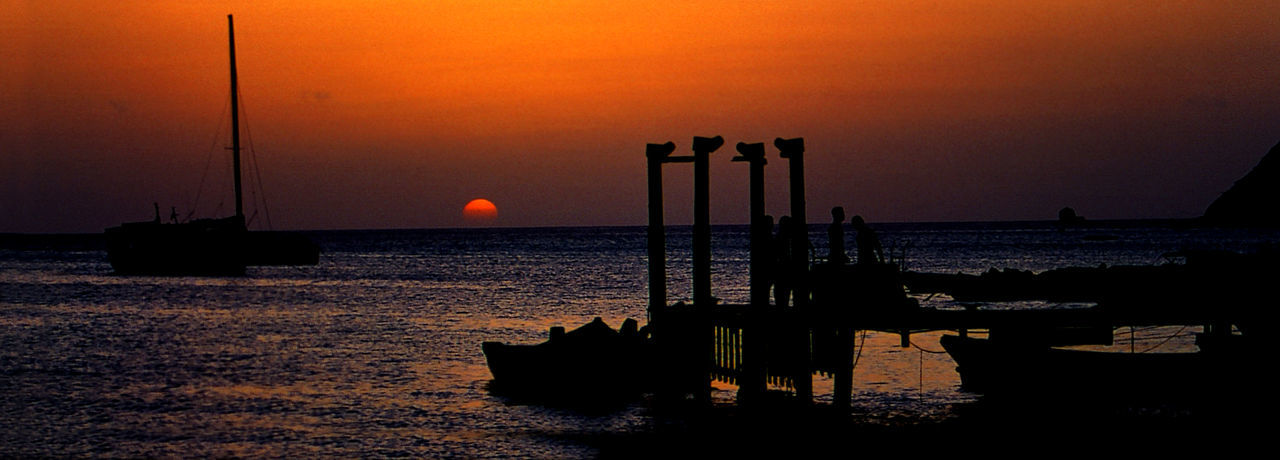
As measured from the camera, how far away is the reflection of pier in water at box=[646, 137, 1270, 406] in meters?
20.1

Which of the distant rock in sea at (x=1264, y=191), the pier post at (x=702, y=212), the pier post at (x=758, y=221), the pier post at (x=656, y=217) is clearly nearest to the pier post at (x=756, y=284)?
the pier post at (x=758, y=221)

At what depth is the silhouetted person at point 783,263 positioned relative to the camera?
20781mm

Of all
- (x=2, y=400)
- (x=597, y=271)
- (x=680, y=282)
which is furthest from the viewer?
(x=597, y=271)

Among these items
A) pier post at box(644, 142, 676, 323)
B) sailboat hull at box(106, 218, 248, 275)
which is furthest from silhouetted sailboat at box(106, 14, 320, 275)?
pier post at box(644, 142, 676, 323)

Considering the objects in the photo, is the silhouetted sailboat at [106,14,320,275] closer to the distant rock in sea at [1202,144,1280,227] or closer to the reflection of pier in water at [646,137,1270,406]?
the reflection of pier in water at [646,137,1270,406]

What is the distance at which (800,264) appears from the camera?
20.5 metres

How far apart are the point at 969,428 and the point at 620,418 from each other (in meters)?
5.75

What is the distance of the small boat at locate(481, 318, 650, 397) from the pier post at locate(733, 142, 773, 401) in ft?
8.96

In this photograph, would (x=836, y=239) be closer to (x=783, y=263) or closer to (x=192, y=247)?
(x=783, y=263)

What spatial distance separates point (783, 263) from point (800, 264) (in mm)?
428

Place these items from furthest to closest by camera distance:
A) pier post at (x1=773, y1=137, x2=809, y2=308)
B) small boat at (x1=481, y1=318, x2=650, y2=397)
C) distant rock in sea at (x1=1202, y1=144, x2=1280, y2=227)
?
distant rock in sea at (x1=1202, y1=144, x2=1280, y2=227) → small boat at (x1=481, y1=318, x2=650, y2=397) → pier post at (x1=773, y1=137, x2=809, y2=308)

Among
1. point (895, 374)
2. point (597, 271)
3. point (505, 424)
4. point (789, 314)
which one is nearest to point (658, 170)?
point (789, 314)

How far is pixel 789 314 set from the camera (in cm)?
2066

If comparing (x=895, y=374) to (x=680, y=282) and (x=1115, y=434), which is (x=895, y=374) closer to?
(x=1115, y=434)
